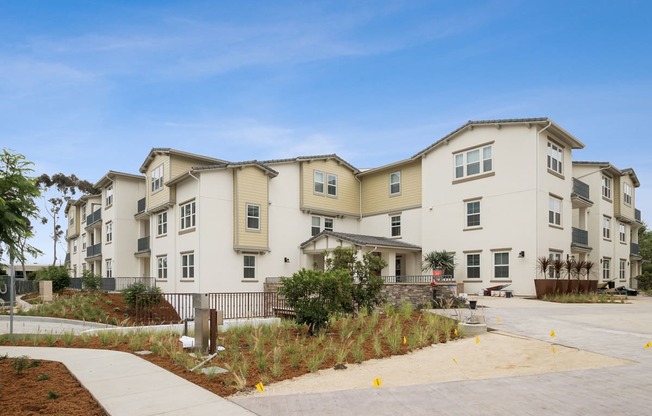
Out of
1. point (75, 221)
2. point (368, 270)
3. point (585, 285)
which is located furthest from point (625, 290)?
point (75, 221)

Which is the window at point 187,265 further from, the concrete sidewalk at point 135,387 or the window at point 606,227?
the window at point 606,227

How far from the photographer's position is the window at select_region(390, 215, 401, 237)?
1295 inches

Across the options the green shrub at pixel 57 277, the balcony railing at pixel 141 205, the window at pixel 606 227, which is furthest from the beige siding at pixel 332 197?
the window at pixel 606 227

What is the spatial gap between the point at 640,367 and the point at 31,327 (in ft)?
60.2

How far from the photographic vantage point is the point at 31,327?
1747 cm

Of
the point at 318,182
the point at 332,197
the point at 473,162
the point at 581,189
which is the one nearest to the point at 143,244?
the point at 318,182

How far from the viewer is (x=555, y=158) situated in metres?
27.7

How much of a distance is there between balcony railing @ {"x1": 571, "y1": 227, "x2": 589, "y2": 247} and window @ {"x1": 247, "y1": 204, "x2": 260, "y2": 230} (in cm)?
1883

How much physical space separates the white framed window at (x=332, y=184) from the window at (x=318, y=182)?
0.72 meters

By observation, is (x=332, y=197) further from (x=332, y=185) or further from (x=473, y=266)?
(x=473, y=266)

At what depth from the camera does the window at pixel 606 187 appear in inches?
1391

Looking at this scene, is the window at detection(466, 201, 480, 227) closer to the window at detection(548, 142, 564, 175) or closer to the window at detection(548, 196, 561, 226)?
the window at detection(548, 196, 561, 226)

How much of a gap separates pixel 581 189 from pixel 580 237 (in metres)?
3.19

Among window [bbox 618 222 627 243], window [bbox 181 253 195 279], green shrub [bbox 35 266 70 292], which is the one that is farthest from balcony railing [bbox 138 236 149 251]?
window [bbox 618 222 627 243]
